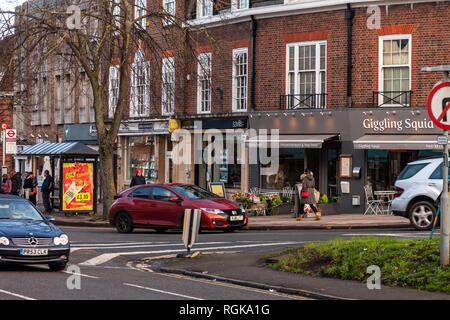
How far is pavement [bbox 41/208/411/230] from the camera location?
24.1m

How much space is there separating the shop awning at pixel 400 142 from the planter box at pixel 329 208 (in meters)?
2.50

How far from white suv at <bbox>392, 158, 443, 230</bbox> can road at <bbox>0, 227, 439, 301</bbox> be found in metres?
0.59

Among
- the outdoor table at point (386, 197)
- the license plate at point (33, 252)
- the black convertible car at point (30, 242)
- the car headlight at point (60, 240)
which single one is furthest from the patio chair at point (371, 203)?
the license plate at point (33, 252)

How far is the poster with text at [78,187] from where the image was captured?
30.7 meters

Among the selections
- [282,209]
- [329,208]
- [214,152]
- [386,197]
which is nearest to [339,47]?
[386,197]

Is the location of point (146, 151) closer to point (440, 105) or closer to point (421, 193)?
point (421, 193)

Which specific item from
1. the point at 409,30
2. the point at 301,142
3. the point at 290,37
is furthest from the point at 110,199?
the point at 409,30

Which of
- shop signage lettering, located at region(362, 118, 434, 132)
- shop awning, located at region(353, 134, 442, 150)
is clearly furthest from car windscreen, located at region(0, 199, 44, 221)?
shop signage lettering, located at region(362, 118, 434, 132)

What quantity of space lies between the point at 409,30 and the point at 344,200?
657 centimetres

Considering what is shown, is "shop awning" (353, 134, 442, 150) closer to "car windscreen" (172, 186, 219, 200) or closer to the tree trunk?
"car windscreen" (172, 186, 219, 200)

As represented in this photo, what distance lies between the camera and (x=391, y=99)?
29.1 metres

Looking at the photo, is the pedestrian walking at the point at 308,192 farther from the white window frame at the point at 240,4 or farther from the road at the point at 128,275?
the white window frame at the point at 240,4

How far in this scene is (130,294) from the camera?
11375mm
